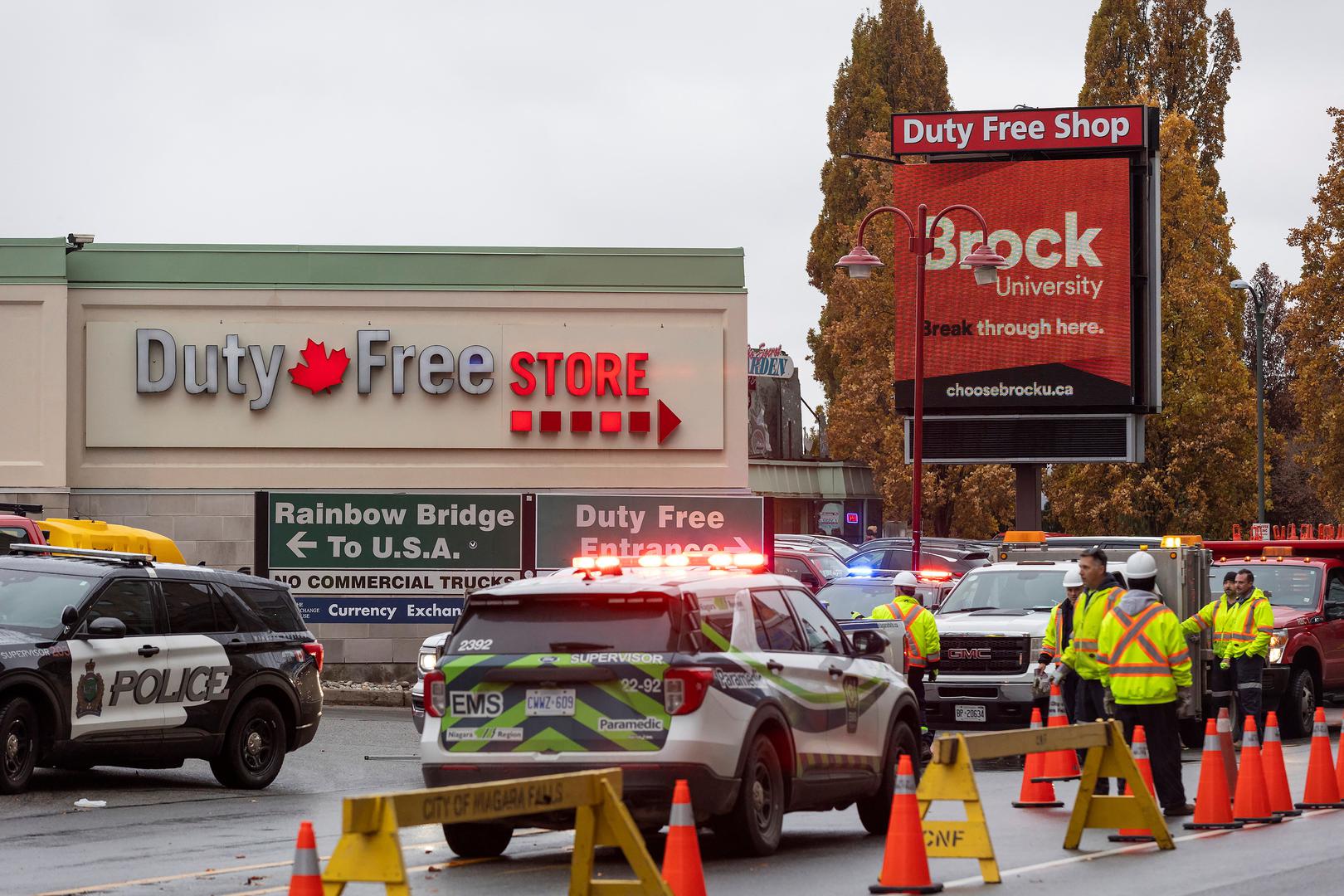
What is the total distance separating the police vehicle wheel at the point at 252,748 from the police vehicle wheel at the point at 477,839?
16.5 ft

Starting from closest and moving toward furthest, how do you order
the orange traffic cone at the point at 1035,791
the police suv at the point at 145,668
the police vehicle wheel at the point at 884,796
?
1. the police vehicle wheel at the point at 884,796
2. the police suv at the point at 145,668
3. the orange traffic cone at the point at 1035,791

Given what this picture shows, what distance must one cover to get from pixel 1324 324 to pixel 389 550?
29.8 metres

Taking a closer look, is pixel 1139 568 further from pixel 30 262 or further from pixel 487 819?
pixel 30 262

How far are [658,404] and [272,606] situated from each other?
13.9 meters

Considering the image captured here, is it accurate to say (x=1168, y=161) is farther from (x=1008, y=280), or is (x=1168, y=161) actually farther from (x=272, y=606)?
(x=272, y=606)

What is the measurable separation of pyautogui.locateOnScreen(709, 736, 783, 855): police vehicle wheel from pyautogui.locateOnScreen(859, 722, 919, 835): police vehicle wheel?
1.51 m

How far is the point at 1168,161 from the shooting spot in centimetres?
4969

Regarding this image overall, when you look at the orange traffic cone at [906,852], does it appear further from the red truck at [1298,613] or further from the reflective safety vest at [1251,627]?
the red truck at [1298,613]

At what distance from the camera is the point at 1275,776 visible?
14.8 metres

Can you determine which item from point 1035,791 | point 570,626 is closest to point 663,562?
point 570,626

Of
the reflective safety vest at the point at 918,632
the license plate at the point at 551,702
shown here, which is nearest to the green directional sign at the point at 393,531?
the reflective safety vest at the point at 918,632

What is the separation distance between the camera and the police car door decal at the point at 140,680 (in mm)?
15320

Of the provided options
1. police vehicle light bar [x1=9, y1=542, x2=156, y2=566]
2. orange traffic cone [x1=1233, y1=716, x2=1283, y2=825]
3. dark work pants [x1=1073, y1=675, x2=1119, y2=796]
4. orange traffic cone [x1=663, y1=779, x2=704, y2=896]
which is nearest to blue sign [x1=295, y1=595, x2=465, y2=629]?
police vehicle light bar [x1=9, y1=542, x2=156, y2=566]

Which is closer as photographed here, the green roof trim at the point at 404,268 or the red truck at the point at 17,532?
the red truck at the point at 17,532
